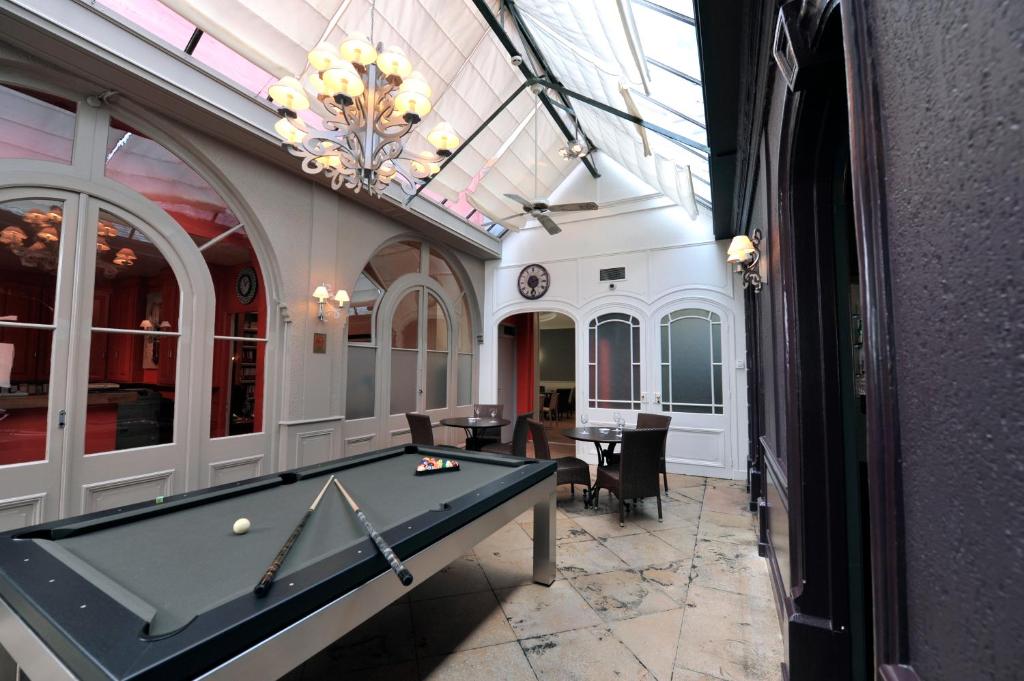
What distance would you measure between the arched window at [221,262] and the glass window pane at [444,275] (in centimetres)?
293

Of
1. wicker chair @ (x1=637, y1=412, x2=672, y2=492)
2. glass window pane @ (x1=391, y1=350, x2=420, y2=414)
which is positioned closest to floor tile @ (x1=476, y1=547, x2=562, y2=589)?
wicker chair @ (x1=637, y1=412, x2=672, y2=492)

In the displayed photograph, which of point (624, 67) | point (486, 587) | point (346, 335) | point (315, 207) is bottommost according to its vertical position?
point (486, 587)

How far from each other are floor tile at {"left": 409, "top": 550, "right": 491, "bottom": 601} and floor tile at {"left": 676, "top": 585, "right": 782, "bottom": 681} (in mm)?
1237

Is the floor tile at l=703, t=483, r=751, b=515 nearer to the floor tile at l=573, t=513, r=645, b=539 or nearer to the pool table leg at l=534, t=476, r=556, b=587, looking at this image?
the floor tile at l=573, t=513, r=645, b=539

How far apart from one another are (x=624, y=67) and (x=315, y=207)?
3.39 meters

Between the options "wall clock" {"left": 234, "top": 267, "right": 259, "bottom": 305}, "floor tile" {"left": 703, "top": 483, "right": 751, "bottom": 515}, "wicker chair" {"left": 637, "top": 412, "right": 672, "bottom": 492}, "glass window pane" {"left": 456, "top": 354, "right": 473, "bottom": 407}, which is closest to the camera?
"wall clock" {"left": 234, "top": 267, "right": 259, "bottom": 305}

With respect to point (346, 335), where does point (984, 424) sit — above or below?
below

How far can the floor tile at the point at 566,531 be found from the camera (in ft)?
11.6

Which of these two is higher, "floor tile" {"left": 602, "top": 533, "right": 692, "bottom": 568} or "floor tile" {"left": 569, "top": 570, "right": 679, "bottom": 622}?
"floor tile" {"left": 569, "top": 570, "right": 679, "bottom": 622}

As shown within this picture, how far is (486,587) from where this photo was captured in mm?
2805

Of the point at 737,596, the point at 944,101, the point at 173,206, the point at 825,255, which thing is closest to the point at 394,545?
the point at 944,101

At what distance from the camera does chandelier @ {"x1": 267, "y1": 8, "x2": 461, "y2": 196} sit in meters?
2.23

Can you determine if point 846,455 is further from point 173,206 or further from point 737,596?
point 173,206

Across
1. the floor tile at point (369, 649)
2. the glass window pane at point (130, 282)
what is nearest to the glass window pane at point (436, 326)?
the glass window pane at point (130, 282)
